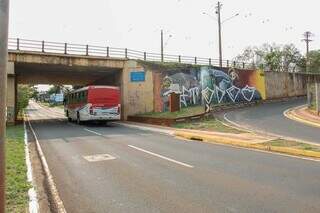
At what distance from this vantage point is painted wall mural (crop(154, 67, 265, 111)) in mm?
39156

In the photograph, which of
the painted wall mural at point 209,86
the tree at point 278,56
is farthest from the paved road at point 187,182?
the tree at point 278,56

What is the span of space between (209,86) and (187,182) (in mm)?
34462

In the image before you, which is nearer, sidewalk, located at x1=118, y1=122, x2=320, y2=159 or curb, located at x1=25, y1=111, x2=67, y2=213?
curb, located at x1=25, y1=111, x2=67, y2=213

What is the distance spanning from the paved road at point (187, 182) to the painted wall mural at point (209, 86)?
25.3m

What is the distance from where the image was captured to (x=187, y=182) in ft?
28.6

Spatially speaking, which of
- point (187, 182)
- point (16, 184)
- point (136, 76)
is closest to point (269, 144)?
point (187, 182)

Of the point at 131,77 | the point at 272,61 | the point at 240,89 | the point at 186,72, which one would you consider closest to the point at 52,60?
the point at 131,77

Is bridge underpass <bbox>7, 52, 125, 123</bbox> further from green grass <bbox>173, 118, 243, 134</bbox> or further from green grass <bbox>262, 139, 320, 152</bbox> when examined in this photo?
green grass <bbox>262, 139, 320, 152</bbox>

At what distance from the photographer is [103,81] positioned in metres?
47.6

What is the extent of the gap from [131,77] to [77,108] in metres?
5.89

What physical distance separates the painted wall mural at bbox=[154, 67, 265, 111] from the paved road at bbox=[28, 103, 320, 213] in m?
25.3

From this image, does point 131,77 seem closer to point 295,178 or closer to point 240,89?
point 240,89

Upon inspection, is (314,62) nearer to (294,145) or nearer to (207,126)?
(207,126)

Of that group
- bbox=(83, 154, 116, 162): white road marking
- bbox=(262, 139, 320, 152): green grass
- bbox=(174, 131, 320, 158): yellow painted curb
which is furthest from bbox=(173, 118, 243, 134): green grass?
bbox=(83, 154, 116, 162): white road marking
